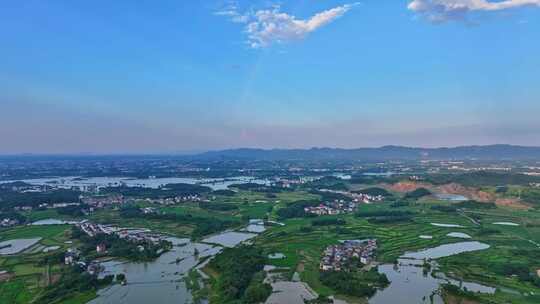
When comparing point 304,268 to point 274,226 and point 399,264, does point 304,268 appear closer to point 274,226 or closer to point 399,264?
point 399,264

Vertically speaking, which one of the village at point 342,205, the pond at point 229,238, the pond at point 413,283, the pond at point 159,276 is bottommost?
the pond at point 229,238

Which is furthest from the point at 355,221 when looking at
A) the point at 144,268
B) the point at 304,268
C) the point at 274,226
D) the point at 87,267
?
the point at 87,267

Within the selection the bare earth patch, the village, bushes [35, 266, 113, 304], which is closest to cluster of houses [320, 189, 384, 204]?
the village

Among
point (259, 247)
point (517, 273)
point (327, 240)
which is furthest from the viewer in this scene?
point (327, 240)

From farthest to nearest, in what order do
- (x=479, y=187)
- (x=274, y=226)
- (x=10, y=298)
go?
(x=479, y=187), (x=274, y=226), (x=10, y=298)

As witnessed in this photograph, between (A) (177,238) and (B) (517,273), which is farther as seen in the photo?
(A) (177,238)

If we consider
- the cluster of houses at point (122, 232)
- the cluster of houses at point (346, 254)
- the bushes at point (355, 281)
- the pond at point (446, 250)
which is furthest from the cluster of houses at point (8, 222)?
the pond at point (446, 250)

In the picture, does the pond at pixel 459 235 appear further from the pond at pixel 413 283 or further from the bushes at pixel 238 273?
the bushes at pixel 238 273
